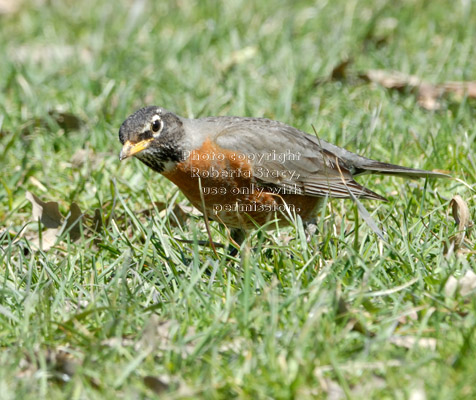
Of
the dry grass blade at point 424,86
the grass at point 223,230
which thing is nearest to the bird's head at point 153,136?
the grass at point 223,230

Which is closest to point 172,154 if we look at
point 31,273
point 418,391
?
point 31,273

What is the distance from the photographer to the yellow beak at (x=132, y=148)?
445cm

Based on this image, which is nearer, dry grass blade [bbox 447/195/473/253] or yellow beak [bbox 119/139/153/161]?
dry grass blade [bbox 447/195/473/253]

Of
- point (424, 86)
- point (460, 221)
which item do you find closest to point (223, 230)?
point (460, 221)

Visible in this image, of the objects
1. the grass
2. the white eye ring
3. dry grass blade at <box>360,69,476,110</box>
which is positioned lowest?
dry grass blade at <box>360,69,476,110</box>

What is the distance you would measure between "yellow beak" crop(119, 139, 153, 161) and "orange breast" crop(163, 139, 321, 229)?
0.26 meters

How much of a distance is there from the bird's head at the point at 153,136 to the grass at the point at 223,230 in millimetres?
342

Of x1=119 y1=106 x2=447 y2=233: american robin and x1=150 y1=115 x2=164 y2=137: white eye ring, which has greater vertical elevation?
x1=150 y1=115 x2=164 y2=137: white eye ring

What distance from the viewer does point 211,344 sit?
119 inches

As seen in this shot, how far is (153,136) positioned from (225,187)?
1.86 ft

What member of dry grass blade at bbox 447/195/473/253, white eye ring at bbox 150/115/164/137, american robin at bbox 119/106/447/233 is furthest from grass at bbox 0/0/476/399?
white eye ring at bbox 150/115/164/137

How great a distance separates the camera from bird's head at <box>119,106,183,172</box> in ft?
14.9

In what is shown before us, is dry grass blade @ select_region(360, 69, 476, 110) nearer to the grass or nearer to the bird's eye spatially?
the grass

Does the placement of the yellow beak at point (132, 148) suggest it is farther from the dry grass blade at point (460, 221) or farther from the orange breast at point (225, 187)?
the dry grass blade at point (460, 221)
